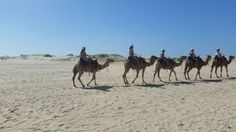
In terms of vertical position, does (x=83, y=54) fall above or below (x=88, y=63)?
above

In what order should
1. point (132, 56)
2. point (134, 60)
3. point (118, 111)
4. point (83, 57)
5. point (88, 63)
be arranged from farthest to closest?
point (134, 60)
point (132, 56)
point (88, 63)
point (83, 57)
point (118, 111)

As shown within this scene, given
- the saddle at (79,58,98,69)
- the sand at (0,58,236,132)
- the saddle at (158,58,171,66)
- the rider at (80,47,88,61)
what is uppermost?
the rider at (80,47,88,61)

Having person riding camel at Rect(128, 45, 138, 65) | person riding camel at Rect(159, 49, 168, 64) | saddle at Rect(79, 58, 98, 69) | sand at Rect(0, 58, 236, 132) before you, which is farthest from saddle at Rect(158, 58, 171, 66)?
sand at Rect(0, 58, 236, 132)

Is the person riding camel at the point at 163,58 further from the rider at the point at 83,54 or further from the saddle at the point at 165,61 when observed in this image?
the rider at the point at 83,54

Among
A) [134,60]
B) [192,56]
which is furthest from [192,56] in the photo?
[134,60]

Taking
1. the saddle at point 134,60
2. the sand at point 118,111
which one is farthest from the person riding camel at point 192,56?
the sand at point 118,111

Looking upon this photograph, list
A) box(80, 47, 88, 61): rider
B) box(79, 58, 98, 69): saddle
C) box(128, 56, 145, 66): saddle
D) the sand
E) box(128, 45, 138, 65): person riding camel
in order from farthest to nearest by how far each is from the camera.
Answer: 1. box(128, 56, 145, 66): saddle
2. box(128, 45, 138, 65): person riding camel
3. box(80, 47, 88, 61): rider
4. box(79, 58, 98, 69): saddle
5. the sand

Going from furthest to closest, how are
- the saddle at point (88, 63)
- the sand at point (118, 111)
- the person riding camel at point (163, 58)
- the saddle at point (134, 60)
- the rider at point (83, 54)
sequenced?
1. the person riding camel at point (163, 58)
2. the saddle at point (134, 60)
3. the rider at point (83, 54)
4. the saddle at point (88, 63)
5. the sand at point (118, 111)

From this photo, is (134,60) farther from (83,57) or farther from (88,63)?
(83,57)

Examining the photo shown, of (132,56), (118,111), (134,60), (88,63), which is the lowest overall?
(118,111)

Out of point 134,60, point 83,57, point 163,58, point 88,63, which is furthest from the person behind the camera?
point 163,58

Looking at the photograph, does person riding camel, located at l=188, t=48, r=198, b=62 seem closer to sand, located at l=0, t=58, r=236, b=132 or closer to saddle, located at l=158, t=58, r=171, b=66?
saddle, located at l=158, t=58, r=171, b=66

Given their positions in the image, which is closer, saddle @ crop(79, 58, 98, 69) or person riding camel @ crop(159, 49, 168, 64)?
saddle @ crop(79, 58, 98, 69)

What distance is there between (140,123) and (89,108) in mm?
3075
